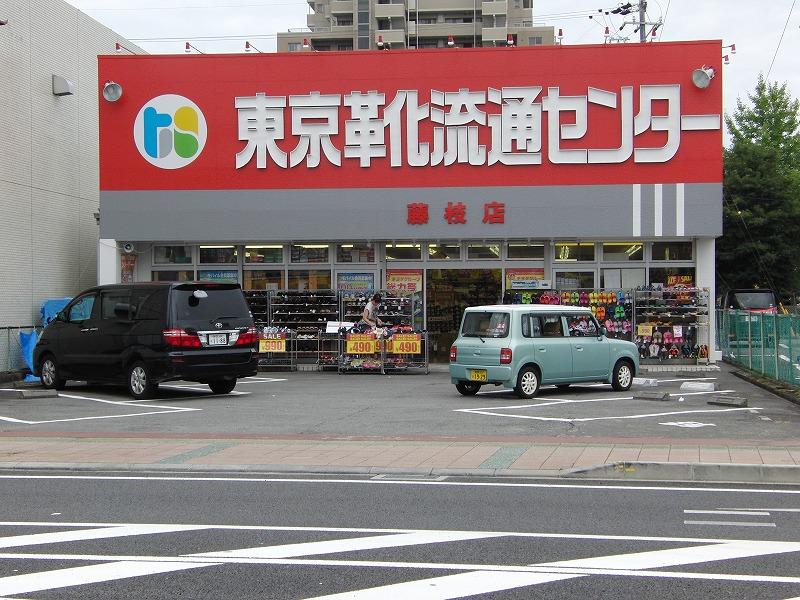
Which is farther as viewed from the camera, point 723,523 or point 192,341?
point 192,341

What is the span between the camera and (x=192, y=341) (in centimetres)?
1864

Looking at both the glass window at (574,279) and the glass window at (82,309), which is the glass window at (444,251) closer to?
the glass window at (574,279)

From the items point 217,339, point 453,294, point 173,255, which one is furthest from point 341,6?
point 217,339

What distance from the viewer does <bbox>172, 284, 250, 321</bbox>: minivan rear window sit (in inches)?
741

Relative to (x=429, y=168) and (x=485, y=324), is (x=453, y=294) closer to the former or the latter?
(x=429, y=168)

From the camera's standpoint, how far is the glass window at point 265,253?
2712 centimetres

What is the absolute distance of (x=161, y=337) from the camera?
60.6 ft

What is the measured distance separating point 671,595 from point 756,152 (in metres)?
41.4

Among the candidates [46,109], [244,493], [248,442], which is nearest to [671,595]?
[244,493]

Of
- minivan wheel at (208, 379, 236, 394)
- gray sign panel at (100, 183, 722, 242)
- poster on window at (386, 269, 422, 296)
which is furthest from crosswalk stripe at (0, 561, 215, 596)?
poster on window at (386, 269, 422, 296)

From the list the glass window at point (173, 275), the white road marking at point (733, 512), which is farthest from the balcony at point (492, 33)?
the white road marking at point (733, 512)

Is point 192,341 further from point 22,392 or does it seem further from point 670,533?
point 670,533

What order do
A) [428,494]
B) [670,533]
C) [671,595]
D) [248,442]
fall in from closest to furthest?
[671,595] < [670,533] < [428,494] < [248,442]

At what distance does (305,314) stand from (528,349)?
8.83 meters
